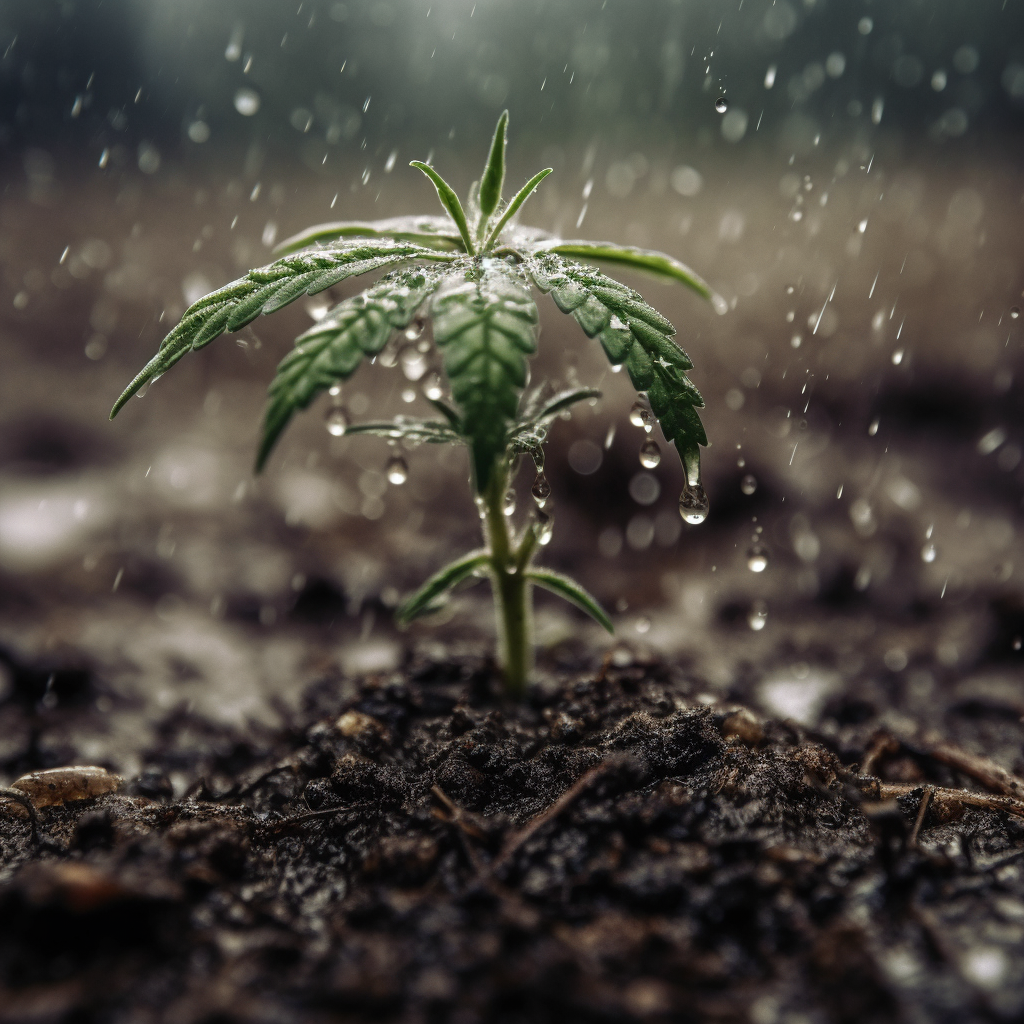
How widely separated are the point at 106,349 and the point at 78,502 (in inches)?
69.2

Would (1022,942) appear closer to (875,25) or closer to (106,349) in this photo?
(106,349)

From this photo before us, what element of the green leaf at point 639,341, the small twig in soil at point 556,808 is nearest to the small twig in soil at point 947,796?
the small twig in soil at point 556,808

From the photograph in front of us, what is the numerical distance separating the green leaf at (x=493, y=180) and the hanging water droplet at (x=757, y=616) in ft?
5.12

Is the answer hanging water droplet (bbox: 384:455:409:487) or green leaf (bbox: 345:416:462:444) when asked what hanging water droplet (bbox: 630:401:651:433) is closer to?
green leaf (bbox: 345:416:462:444)

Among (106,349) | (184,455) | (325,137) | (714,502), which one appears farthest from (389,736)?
(325,137)

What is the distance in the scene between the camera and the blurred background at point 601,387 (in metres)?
2.07

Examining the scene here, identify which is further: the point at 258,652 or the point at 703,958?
the point at 258,652

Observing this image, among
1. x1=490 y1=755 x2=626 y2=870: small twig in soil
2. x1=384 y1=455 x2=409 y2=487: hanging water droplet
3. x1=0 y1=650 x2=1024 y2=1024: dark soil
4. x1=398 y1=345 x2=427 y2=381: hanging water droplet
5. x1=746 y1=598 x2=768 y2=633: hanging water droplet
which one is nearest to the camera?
x1=0 y1=650 x2=1024 y2=1024: dark soil

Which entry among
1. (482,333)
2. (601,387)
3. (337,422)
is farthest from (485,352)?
(601,387)

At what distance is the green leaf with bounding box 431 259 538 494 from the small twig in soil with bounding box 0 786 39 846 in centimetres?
96

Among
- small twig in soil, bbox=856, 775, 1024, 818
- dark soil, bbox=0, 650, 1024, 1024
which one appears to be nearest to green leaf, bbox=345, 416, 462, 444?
dark soil, bbox=0, 650, 1024, 1024

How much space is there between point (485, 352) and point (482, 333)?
1.2 inches

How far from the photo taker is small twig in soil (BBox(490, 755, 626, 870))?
99 cm

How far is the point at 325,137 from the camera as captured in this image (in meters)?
5.95
